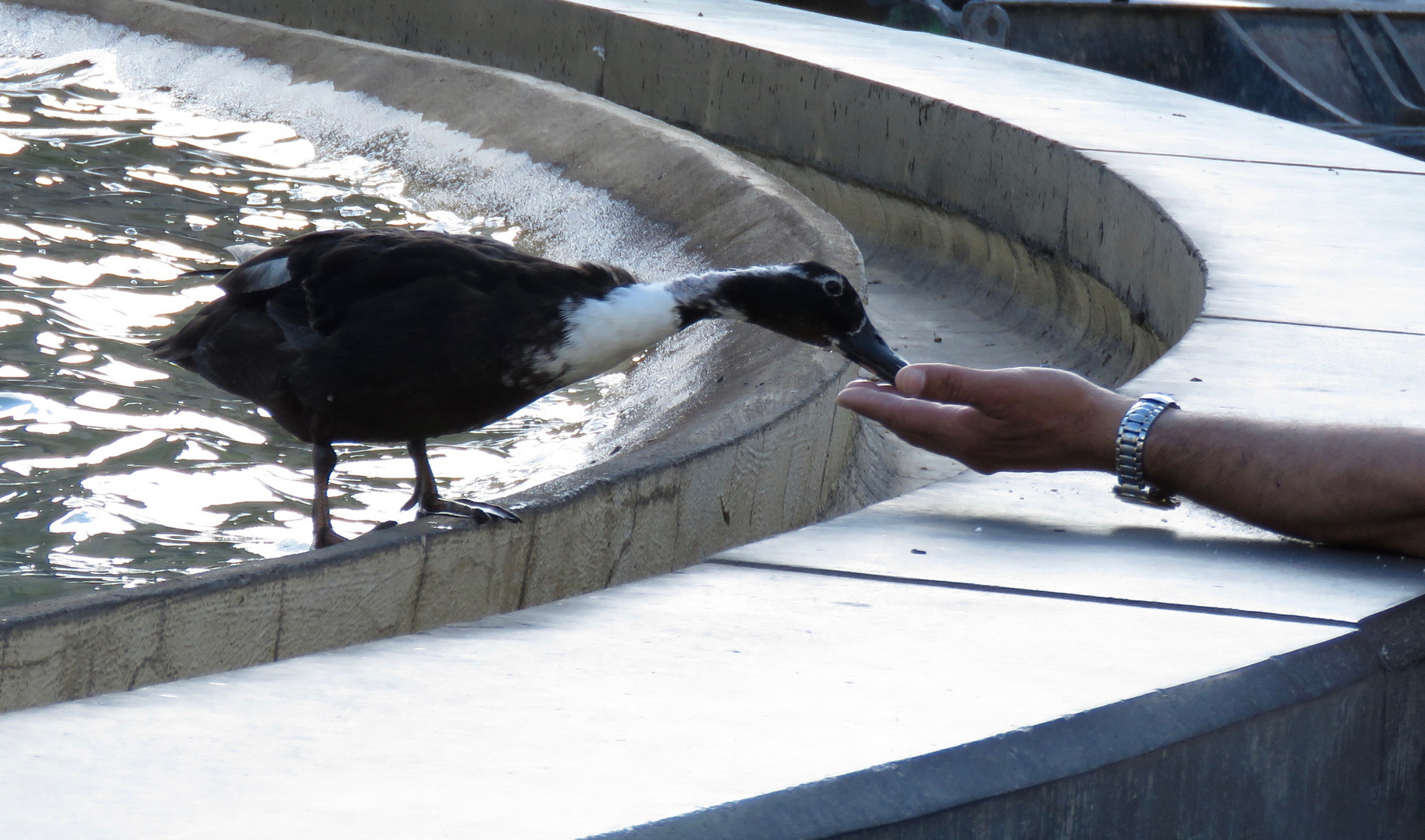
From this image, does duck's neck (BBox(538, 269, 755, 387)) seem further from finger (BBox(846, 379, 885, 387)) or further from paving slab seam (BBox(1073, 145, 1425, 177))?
paving slab seam (BBox(1073, 145, 1425, 177))

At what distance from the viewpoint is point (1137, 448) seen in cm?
228

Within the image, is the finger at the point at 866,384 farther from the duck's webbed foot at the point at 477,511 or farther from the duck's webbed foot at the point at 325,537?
the duck's webbed foot at the point at 325,537

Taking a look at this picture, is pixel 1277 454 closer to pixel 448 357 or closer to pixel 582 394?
pixel 448 357

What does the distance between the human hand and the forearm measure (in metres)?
0.10

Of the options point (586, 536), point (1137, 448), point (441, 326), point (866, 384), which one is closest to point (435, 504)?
point (586, 536)

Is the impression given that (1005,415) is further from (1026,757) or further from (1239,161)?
(1239,161)

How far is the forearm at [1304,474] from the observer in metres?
2.05

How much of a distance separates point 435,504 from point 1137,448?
1.61 meters

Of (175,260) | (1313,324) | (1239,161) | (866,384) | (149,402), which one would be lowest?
(149,402)

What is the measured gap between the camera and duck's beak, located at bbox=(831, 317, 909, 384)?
132 inches

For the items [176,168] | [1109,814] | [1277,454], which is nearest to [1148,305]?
[1277,454]

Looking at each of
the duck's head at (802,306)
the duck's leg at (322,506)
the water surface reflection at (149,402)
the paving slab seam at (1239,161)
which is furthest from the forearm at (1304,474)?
the paving slab seam at (1239,161)

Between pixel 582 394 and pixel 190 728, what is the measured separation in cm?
380

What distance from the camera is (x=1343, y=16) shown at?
11828mm
